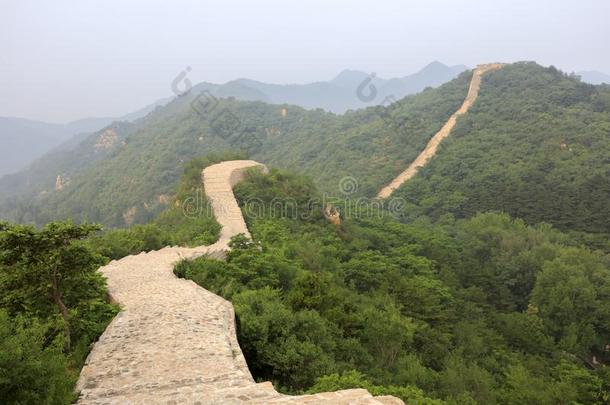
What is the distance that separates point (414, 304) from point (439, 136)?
42.1 meters

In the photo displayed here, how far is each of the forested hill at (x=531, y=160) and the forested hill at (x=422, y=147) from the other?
118 millimetres

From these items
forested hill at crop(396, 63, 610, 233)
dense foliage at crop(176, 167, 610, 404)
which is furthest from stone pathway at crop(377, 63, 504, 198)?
dense foliage at crop(176, 167, 610, 404)

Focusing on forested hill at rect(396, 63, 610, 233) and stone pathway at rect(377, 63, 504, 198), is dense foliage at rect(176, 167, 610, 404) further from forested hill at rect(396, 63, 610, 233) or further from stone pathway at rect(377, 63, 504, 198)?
stone pathway at rect(377, 63, 504, 198)

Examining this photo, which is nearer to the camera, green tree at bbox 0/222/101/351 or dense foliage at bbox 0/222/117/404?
dense foliage at bbox 0/222/117/404

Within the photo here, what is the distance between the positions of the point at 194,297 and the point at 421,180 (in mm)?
40487

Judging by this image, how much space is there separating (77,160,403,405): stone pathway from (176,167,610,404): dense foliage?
94 centimetres

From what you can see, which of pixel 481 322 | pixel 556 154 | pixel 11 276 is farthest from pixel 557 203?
pixel 11 276

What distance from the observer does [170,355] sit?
302 inches

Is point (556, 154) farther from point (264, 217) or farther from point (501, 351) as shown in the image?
point (264, 217)

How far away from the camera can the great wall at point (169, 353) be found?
6.27m

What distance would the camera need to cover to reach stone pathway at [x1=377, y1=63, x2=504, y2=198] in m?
50.3

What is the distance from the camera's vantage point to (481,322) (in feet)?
69.3

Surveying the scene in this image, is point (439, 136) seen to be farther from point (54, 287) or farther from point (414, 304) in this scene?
point (54, 287)

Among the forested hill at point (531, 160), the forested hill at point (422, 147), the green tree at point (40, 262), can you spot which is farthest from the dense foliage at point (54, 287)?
the forested hill at point (422, 147)
